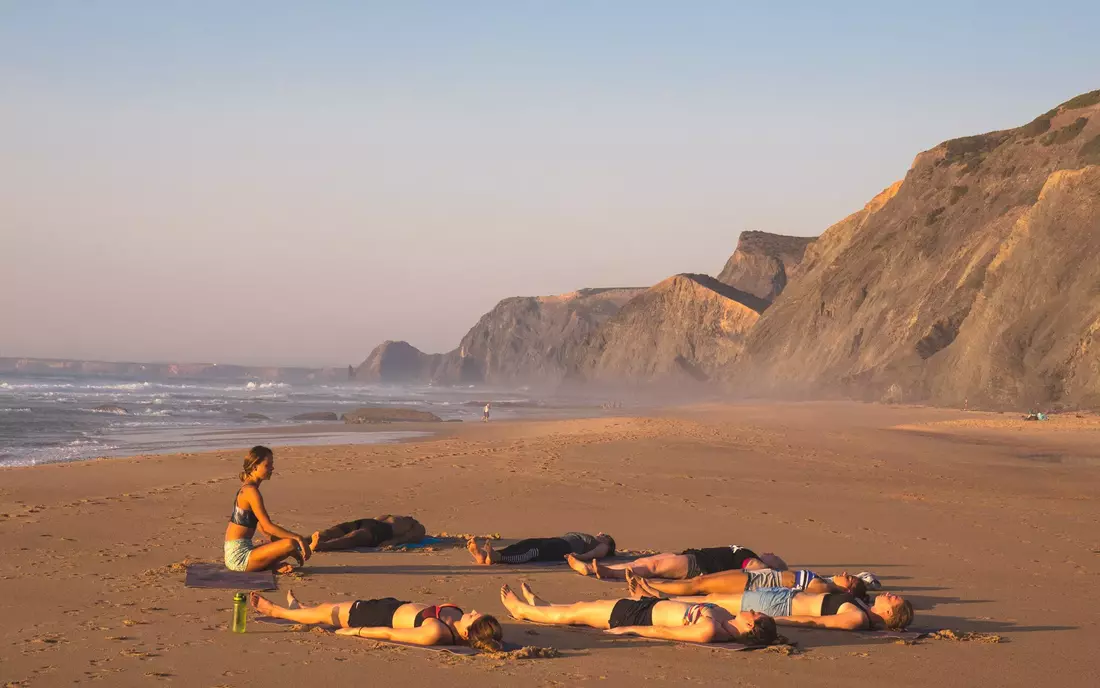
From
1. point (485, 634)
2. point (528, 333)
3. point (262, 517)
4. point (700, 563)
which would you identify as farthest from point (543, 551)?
point (528, 333)

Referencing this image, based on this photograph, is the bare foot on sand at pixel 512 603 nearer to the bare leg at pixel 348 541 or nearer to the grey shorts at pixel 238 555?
the grey shorts at pixel 238 555

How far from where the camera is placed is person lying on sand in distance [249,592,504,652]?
6723 millimetres

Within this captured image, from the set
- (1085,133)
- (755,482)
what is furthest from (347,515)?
(1085,133)

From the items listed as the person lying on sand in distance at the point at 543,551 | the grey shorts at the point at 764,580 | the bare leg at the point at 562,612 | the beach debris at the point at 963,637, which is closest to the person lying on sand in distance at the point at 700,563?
the grey shorts at the point at 764,580

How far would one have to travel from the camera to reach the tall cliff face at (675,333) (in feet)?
308

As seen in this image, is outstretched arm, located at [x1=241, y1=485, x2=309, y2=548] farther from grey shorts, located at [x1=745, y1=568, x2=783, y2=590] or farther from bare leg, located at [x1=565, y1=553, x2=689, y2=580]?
grey shorts, located at [x1=745, y1=568, x2=783, y2=590]

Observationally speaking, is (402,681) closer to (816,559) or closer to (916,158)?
(816,559)

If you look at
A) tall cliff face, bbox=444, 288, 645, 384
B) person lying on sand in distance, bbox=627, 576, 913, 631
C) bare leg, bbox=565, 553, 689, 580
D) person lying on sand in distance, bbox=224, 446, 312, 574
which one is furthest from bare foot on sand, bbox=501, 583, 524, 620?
tall cliff face, bbox=444, 288, 645, 384

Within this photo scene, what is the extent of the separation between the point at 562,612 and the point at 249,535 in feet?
10.7

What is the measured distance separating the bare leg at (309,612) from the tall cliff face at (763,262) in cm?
9709

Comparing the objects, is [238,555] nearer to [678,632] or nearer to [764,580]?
[678,632]

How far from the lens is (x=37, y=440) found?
2888cm

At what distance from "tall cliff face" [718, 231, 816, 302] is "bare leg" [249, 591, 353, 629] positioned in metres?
97.1

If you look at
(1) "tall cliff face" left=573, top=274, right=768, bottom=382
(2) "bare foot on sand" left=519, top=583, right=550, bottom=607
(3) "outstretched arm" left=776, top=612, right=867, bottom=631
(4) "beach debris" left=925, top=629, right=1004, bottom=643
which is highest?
(1) "tall cliff face" left=573, top=274, right=768, bottom=382
